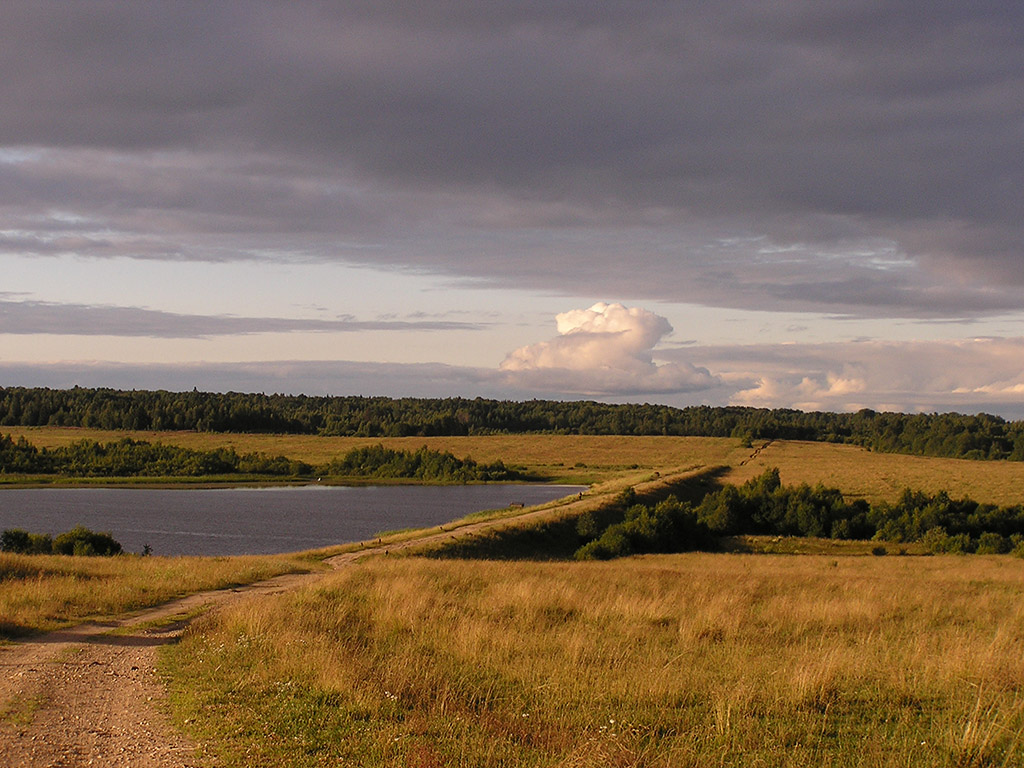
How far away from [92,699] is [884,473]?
9833 cm

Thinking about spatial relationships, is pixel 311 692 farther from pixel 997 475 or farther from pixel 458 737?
pixel 997 475

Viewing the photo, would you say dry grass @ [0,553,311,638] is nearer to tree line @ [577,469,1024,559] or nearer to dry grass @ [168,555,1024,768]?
dry grass @ [168,555,1024,768]

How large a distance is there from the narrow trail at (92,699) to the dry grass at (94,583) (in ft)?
2.87

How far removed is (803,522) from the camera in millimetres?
56781

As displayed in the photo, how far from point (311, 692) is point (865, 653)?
6947 millimetres

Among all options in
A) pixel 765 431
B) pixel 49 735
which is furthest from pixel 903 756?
pixel 765 431

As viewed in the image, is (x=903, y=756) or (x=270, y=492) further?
(x=270, y=492)

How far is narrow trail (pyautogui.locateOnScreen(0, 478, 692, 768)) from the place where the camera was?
775 cm

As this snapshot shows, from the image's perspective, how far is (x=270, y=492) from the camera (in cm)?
10394

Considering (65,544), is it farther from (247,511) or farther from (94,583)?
(247,511)

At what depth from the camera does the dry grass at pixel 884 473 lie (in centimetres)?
7781

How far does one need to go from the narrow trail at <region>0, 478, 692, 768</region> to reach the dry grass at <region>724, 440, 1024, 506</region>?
66.8 m

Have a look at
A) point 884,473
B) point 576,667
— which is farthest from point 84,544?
point 884,473

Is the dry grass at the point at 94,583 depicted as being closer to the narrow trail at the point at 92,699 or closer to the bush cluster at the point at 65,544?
the narrow trail at the point at 92,699
